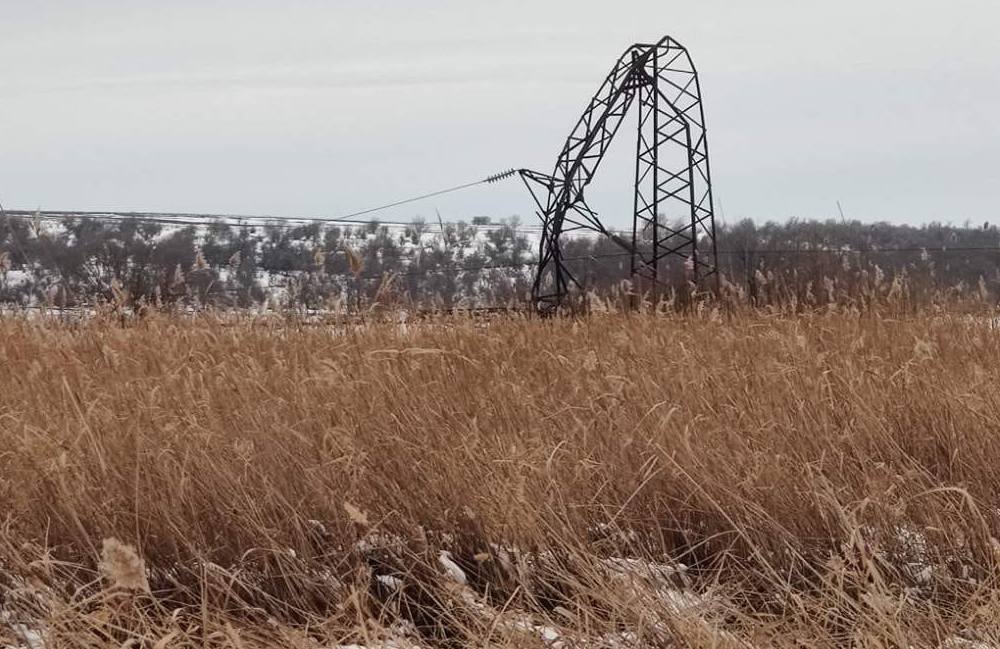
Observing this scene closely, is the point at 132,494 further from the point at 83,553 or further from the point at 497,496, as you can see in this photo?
the point at 497,496

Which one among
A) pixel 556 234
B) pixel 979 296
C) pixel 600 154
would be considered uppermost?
pixel 600 154

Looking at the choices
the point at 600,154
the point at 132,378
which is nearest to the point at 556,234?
the point at 600,154

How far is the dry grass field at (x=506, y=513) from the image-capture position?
1.85m

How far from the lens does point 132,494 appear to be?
236cm

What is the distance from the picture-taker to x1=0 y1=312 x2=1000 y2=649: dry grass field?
1.85 m

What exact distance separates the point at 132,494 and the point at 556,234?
1341cm

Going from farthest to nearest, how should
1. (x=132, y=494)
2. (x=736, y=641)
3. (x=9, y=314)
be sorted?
(x=9, y=314), (x=132, y=494), (x=736, y=641)

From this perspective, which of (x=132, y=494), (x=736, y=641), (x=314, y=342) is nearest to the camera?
(x=736, y=641)

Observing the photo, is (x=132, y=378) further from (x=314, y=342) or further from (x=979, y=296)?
(x=979, y=296)

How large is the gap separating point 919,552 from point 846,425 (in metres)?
0.60

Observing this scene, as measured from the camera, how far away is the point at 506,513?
7.21 feet

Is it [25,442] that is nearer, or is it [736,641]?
[736,641]

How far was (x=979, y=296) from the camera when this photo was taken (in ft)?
19.3

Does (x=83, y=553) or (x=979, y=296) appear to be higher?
(x=979, y=296)
